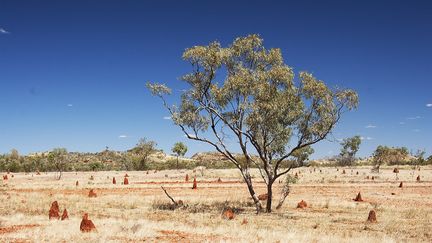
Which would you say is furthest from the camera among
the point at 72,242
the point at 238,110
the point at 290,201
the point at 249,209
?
the point at 290,201

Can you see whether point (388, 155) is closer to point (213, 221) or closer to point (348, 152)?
point (348, 152)

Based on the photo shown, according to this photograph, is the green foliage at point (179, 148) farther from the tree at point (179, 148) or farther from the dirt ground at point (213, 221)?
the dirt ground at point (213, 221)

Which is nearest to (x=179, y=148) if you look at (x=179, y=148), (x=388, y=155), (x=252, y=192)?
(x=179, y=148)

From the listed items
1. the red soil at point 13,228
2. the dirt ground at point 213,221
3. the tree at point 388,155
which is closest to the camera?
the dirt ground at point 213,221

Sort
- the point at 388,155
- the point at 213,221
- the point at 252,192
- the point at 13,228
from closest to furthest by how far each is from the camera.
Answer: the point at 13,228
the point at 213,221
the point at 252,192
the point at 388,155

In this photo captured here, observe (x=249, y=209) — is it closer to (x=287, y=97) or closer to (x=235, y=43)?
(x=287, y=97)

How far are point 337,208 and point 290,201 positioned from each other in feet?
13.3

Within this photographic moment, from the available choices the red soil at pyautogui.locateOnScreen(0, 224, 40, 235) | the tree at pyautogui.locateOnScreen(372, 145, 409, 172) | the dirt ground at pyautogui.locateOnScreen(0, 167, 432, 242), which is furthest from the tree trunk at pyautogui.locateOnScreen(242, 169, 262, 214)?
the tree at pyautogui.locateOnScreen(372, 145, 409, 172)

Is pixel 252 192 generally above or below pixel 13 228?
above

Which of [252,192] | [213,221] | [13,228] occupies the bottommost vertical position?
[213,221]

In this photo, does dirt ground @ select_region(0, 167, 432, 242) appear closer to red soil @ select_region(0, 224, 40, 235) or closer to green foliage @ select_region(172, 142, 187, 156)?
red soil @ select_region(0, 224, 40, 235)

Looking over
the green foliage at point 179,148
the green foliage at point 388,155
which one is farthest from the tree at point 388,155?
the green foliage at point 179,148

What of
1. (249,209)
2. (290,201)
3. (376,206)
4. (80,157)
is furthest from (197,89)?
(80,157)

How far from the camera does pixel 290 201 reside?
31547 mm
